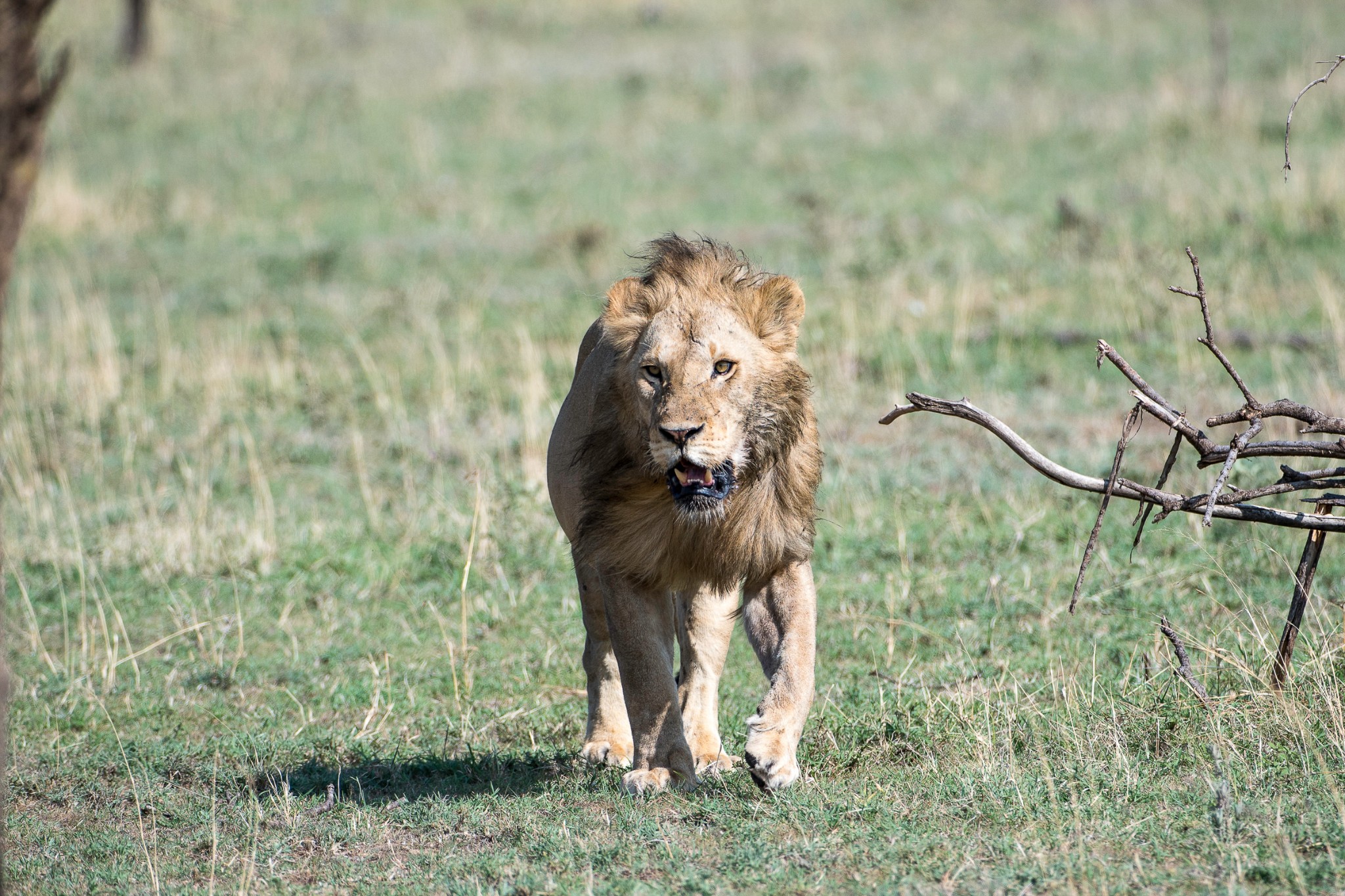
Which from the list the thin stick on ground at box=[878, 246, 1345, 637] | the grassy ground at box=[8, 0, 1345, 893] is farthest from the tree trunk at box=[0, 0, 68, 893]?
the thin stick on ground at box=[878, 246, 1345, 637]

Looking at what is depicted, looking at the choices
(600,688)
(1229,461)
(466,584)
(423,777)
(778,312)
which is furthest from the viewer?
(466,584)

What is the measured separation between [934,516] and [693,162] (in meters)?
13.0

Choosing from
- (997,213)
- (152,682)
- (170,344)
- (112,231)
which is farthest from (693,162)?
(152,682)

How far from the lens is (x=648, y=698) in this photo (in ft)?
16.0

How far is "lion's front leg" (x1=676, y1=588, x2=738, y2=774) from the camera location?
5453 millimetres

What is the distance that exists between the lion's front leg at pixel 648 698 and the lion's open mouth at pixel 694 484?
51 cm

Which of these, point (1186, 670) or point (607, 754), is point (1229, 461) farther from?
point (607, 754)

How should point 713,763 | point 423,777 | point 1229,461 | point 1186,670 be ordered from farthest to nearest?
point 423,777
point 713,763
point 1186,670
point 1229,461

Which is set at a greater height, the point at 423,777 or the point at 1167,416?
the point at 1167,416

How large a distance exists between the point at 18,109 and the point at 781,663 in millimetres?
2851

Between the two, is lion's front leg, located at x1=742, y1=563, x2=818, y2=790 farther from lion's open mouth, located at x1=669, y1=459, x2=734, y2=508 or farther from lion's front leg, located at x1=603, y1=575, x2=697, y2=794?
lion's open mouth, located at x1=669, y1=459, x2=734, y2=508

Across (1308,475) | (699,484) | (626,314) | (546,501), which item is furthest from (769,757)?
(546,501)

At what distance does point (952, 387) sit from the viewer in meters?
10.9

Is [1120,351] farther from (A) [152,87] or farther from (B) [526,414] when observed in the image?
(A) [152,87]
